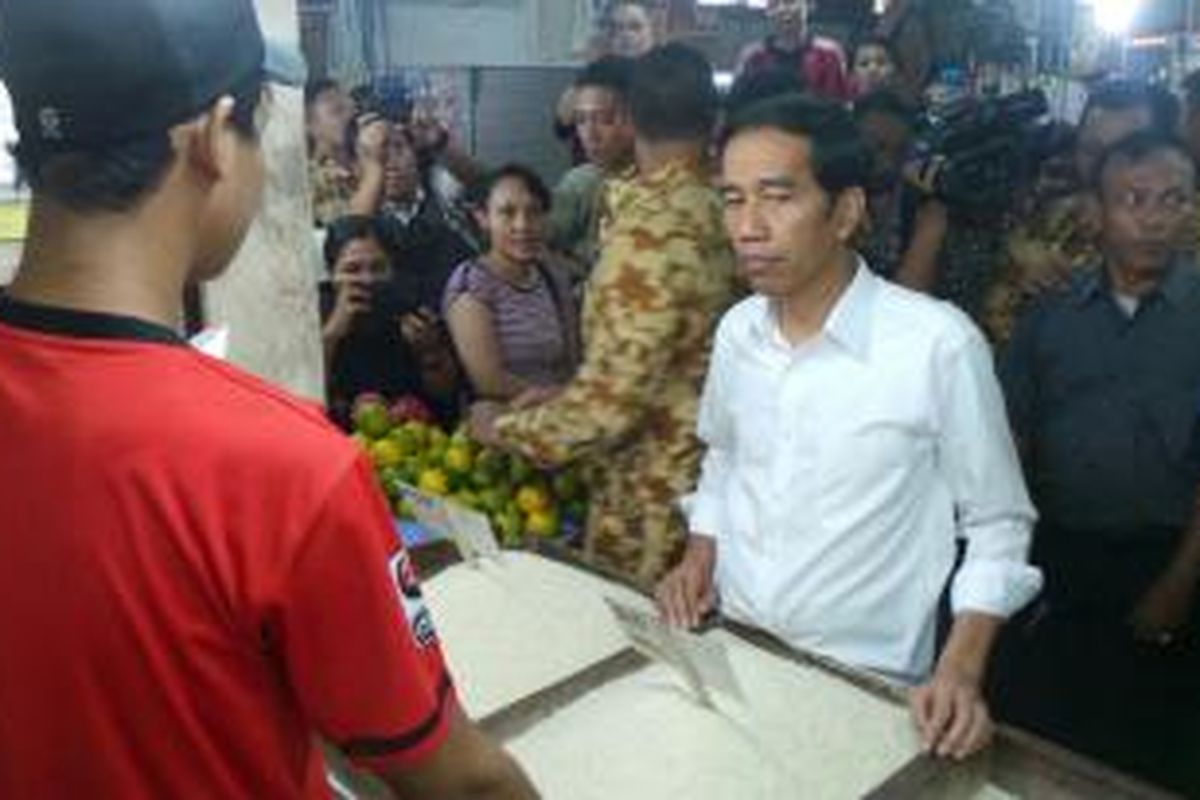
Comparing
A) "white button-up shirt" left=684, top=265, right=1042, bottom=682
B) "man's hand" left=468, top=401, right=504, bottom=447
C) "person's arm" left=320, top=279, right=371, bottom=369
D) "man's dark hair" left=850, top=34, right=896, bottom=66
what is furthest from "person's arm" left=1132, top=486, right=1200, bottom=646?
"man's dark hair" left=850, top=34, right=896, bottom=66

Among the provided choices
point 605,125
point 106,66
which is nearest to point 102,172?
point 106,66

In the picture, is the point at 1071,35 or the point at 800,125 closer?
the point at 800,125

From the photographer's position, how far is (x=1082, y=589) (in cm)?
271

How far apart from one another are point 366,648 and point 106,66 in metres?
0.39

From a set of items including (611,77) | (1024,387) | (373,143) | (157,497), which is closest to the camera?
(157,497)

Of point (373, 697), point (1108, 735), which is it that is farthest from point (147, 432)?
point (1108, 735)

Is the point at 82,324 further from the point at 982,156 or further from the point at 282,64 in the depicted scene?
the point at 982,156

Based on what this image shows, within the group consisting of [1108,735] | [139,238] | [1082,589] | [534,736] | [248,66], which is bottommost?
[1108,735]

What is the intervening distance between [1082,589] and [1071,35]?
15.9 ft

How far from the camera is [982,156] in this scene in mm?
3254

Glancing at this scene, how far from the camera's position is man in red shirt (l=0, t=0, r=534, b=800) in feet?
2.51

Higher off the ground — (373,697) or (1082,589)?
(373,697)

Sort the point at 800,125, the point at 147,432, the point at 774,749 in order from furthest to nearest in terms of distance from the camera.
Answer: the point at 800,125 < the point at 774,749 < the point at 147,432

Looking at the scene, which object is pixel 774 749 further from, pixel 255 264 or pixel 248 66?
pixel 255 264
